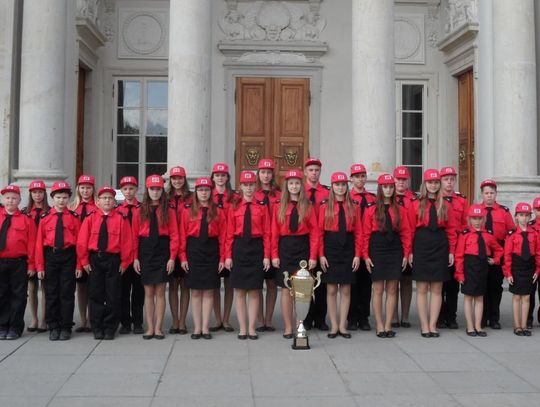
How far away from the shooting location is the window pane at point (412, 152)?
15227 millimetres

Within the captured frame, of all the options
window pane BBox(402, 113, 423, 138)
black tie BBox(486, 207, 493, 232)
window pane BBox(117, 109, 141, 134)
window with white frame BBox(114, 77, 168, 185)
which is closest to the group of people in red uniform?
black tie BBox(486, 207, 493, 232)

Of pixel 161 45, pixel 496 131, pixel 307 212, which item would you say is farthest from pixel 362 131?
pixel 161 45

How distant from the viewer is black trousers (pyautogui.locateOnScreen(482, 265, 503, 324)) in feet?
26.9

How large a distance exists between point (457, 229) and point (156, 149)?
28.8 feet

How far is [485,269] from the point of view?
784 centimetres

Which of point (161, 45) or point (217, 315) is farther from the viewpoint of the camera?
point (161, 45)

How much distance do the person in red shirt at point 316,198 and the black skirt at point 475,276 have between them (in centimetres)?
174

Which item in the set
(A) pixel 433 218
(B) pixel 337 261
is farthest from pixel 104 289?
(A) pixel 433 218

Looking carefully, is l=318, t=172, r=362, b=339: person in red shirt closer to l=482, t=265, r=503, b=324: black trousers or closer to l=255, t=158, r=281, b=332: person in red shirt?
l=255, t=158, r=281, b=332: person in red shirt

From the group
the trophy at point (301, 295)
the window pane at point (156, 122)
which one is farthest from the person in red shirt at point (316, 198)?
the window pane at point (156, 122)

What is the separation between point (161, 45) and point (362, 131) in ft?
→ 20.4

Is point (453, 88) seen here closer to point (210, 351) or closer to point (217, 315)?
point (217, 315)

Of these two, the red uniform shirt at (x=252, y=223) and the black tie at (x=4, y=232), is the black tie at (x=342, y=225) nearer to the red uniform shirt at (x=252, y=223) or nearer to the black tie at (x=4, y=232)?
the red uniform shirt at (x=252, y=223)

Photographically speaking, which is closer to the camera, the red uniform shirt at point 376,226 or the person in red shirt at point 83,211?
the red uniform shirt at point 376,226
